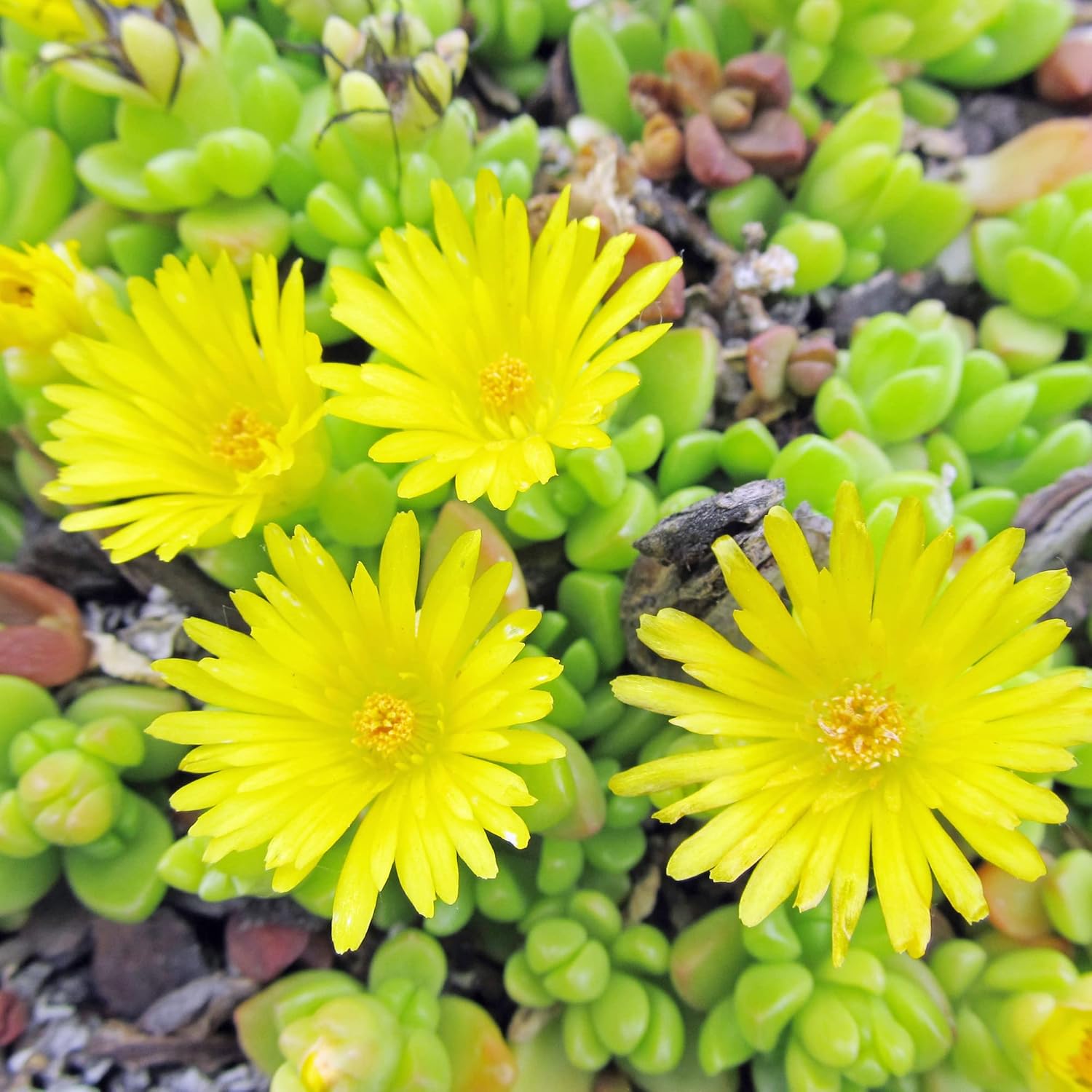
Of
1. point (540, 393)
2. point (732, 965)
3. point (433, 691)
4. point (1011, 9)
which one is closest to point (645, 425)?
point (540, 393)

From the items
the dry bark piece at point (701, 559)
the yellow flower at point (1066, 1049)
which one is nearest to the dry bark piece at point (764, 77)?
the dry bark piece at point (701, 559)

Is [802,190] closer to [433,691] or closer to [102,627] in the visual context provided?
[433,691]

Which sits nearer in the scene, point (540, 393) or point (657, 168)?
point (540, 393)

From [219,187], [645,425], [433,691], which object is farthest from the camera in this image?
[219,187]

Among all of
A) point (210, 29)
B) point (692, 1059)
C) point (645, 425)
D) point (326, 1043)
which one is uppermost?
point (210, 29)

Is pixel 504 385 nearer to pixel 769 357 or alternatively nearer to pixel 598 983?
pixel 769 357

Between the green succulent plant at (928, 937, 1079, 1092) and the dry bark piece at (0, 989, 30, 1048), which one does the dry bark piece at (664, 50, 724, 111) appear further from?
the dry bark piece at (0, 989, 30, 1048)

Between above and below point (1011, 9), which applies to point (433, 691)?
below

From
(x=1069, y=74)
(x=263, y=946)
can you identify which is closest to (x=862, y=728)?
(x=263, y=946)
